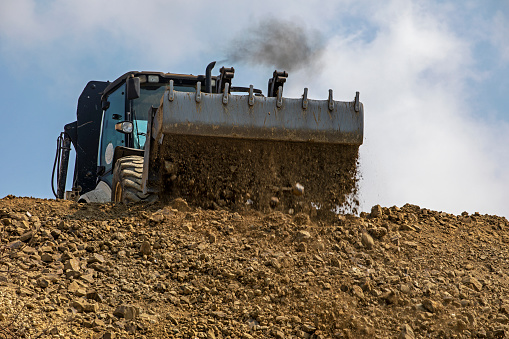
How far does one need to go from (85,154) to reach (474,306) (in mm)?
6597

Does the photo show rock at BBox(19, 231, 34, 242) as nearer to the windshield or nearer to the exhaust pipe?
the windshield

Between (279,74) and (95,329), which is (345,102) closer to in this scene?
(279,74)

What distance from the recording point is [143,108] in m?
8.07

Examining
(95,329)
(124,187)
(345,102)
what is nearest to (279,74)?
(345,102)

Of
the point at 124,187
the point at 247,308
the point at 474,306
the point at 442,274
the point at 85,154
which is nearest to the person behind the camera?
the point at 247,308

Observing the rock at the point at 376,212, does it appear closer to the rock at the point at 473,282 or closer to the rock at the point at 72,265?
the rock at the point at 473,282

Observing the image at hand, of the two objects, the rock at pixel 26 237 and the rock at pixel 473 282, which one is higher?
the rock at pixel 26 237

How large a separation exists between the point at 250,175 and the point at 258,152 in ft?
0.85

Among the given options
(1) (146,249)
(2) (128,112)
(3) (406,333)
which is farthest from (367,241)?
(2) (128,112)

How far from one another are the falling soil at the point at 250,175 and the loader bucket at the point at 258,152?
10 mm

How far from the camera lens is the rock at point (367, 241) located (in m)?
6.00

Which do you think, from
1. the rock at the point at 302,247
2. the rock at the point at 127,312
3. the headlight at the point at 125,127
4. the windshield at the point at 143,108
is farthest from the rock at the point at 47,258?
the windshield at the point at 143,108

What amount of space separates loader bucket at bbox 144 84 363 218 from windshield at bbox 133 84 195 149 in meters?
1.36

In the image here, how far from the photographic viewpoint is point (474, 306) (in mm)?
5336
